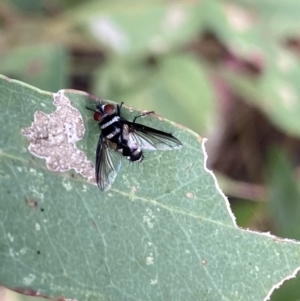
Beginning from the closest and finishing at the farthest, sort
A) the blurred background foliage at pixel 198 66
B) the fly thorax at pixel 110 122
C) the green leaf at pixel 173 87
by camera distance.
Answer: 1. the fly thorax at pixel 110 122
2. the blurred background foliage at pixel 198 66
3. the green leaf at pixel 173 87

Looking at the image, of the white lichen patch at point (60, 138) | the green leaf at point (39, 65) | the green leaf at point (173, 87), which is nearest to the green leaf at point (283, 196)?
the green leaf at point (173, 87)

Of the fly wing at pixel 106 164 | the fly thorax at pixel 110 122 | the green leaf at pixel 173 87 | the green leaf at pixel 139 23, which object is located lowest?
the green leaf at pixel 173 87

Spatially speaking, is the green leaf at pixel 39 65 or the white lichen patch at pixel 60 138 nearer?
the white lichen patch at pixel 60 138

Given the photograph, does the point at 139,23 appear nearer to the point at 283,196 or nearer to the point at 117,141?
the point at 283,196

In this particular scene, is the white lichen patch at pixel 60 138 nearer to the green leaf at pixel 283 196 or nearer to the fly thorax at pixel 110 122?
the fly thorax at pixel 110 122

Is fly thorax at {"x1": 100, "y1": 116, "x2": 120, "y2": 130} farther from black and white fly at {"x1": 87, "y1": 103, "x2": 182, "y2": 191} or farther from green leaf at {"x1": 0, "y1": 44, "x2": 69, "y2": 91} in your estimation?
green leaf at {"x1": 0, "y1": 44, "x2": 69, "y2": 91}

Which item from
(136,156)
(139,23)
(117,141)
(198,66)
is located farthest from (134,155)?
(198,66)

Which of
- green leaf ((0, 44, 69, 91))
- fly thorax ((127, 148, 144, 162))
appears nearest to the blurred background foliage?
green leaf ((0, 44, 69, 91))
